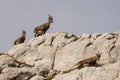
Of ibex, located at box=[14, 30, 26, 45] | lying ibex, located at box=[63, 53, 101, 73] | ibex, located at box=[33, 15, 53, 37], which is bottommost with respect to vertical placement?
lying ibex, located at box=[63, 53, 101, 73]

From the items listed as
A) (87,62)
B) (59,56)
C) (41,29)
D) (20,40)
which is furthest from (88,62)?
(20,40)

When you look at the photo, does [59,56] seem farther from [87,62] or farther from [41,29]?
[41,29]

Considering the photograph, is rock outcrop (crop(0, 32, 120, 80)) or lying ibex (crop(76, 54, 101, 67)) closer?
rock outcrop (crop(0, 32, 120, 80))

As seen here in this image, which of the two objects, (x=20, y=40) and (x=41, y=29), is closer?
(x=41, y=29)

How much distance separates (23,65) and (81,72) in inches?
381

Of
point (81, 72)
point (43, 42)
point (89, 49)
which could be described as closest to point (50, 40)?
point (43, 42)

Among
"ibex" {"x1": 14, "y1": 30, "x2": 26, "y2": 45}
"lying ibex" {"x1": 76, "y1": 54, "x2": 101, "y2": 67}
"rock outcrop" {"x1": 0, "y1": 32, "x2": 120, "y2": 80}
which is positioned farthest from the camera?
"ibex" {"x1": 14, "y1": 30, "x2": 26, "y2": 45}

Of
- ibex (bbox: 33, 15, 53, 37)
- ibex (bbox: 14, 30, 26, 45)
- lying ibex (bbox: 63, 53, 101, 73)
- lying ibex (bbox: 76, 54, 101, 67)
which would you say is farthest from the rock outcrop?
ibex (bbox: 14, 30, 26, 45)

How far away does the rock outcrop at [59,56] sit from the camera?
67062 millimetres

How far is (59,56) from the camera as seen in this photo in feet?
241

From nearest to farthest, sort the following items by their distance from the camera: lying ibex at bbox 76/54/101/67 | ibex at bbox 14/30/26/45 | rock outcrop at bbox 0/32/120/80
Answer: rock outcrop at bbox 0/32/120/80 < lying ibex at bbox 76/54/101/67 < ibex at bbox 14/30/26/45

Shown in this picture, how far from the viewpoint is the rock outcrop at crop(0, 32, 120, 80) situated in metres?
67.1

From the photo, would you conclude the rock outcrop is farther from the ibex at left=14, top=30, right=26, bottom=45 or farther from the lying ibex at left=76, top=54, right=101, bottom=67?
the ibex at left=14, top=30, right=26, bottom=45

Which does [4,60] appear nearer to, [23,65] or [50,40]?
[23,65]
